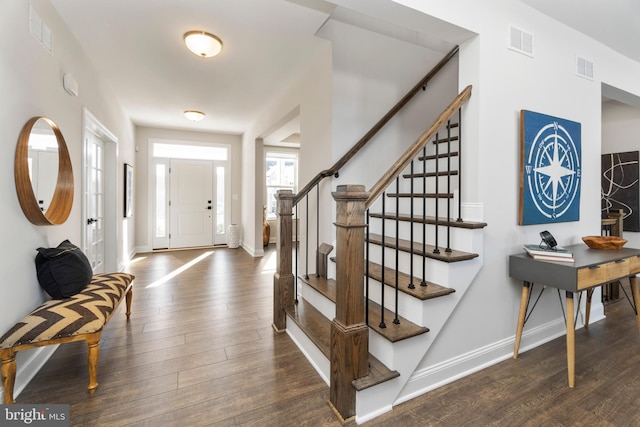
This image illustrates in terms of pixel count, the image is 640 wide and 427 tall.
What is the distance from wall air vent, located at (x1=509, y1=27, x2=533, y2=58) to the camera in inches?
83.7

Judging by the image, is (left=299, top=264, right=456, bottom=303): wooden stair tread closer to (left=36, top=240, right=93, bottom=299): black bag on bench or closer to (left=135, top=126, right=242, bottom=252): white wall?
(left=36, top=240, right=93, bottom=299): black bag on bench

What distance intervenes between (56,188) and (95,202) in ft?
5.52

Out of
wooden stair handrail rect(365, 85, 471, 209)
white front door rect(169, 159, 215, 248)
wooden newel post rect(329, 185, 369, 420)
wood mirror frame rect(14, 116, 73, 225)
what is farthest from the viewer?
white front door rect(169, 159, 215, 248)

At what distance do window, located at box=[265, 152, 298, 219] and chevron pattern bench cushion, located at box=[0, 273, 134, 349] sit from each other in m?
5.55

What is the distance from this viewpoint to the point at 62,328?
5.59 feet

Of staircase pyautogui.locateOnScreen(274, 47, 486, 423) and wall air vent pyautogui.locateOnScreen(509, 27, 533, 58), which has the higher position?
wall air vent pyautogui.locateOnScreen(509, 27, 533, 58)

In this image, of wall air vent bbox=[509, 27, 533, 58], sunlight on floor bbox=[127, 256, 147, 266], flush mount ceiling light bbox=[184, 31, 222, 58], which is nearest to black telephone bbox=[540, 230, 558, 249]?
wall air vent bbox=[509, 27, 533, 58]

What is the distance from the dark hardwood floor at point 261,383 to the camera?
62.3 inches

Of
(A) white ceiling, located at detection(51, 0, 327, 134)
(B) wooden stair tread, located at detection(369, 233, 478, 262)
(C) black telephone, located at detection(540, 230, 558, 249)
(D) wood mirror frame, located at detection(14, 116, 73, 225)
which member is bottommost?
(B) wooden stair tread, located at detection(369, 233, 478, 262)

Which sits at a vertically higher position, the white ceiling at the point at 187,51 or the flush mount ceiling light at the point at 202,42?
the white ceiling at the point at 187,51

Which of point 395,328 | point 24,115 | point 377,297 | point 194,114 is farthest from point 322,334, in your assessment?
point 194,114

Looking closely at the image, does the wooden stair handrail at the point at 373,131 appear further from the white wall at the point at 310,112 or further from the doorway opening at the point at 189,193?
the doorway opening at the point at 189,193

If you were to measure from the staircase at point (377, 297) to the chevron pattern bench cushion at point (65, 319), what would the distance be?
123 cm

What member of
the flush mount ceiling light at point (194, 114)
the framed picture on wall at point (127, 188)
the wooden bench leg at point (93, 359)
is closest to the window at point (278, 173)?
the flush mount ceiling light at point (194, 114)
